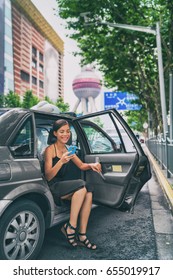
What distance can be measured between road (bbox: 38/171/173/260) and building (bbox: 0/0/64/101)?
40.6 metres

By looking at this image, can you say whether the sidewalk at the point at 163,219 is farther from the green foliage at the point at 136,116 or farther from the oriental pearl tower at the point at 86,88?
the oriental pearl tower at the point at 86,88

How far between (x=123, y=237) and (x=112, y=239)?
17cm

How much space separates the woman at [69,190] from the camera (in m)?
2.98

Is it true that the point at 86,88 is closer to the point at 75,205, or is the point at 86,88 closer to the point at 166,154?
the point at 166,154

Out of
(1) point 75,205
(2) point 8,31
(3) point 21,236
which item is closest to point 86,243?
(1) point 75,205

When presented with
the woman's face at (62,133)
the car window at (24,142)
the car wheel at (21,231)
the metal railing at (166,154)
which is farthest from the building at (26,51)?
the car wheel at (21,231)

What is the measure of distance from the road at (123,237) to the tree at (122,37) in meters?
8.74

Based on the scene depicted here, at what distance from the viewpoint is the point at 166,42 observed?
1319 cm

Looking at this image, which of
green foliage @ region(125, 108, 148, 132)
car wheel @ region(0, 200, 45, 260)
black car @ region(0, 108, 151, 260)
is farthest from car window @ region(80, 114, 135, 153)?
green foliage @ region(125, 108, 148, 132)

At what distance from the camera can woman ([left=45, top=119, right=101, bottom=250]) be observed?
2984mm

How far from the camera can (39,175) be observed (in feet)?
9.18
